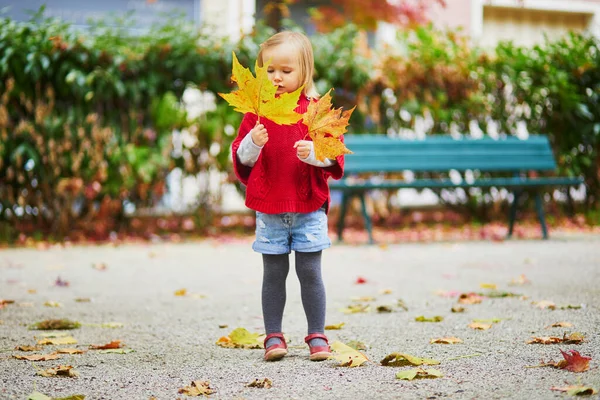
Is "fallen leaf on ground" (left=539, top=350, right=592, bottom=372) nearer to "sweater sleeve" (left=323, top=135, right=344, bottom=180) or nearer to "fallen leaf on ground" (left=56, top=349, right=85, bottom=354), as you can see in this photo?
"sweater sleeve" (left=323, top=135, right=344, bottom=180)

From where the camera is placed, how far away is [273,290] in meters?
2.93

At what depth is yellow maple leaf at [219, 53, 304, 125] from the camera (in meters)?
2.60

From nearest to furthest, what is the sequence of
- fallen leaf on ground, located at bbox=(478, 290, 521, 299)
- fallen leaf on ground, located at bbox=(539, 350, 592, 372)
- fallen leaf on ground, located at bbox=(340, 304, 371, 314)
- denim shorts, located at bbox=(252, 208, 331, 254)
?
1. fallen leaf on ground, located at bbox=(539, 350, 592, 372)
2. denim shorts, located at bbox=(252, 208, 331, 254)
3. fallen leaf on ground, located at bbox=(340, 304, 371, 314)
4. fallen leaf on ground, located at bbox=(478, 290, 521, 299)

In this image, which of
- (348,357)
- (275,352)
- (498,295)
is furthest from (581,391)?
(498,295)

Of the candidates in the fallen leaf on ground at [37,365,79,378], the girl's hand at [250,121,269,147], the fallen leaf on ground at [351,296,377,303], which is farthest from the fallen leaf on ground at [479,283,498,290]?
the fallen leaf on ground at [37,365,79,378]

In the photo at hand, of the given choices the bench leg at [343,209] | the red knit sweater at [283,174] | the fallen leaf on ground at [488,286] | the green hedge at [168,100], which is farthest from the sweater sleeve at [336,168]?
the green hedge at [168,100]

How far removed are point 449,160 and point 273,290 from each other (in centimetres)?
494

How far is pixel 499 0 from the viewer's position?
13.2m

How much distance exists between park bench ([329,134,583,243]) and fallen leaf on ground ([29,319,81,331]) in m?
3.83

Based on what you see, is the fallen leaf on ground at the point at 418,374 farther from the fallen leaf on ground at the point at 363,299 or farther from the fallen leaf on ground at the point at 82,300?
the fallen leaf on ground at the point at 82,300

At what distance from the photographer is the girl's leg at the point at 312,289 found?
2.89 metres

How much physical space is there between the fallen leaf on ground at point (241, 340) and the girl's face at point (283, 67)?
1001 millimetres

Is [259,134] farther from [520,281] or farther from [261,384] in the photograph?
[520,281]

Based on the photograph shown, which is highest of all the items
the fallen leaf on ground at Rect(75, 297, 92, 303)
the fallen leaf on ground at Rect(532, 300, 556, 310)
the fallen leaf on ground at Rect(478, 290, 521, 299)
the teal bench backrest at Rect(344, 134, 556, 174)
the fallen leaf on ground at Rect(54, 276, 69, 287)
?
the teal bench backrest at Rect(344, 134, 556, 174)
